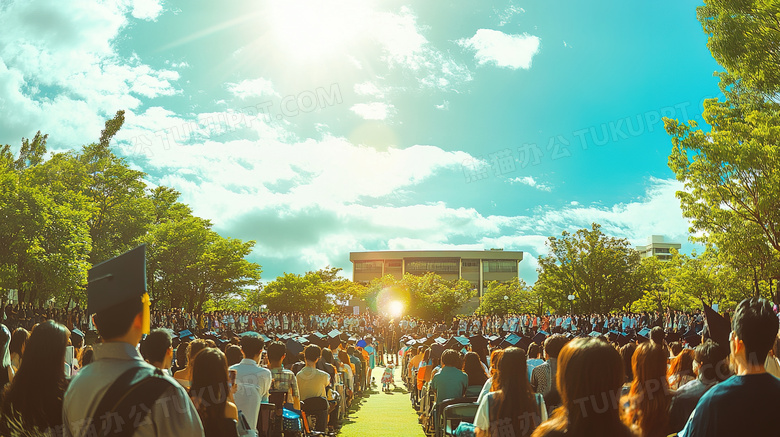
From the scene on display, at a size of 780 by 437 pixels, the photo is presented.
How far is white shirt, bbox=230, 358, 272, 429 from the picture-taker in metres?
5.34

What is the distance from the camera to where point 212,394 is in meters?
3.64

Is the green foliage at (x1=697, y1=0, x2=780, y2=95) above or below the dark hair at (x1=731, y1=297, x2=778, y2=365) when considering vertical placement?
above

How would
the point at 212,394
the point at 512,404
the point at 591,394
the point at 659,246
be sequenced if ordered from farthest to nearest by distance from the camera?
the point at 659,246, the point at 512,404, the point at 212,394, the point at 591,394

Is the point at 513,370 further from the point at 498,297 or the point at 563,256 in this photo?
the point at 498,297

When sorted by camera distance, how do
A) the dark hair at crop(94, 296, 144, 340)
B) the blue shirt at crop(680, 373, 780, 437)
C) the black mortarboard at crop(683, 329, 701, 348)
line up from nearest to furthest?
the dark hair at crop(94, 296, 144, 340), the blue shirt at crop(680, 373, 780, 437), the black mortarboard at crop(683, 329, 701, 348)

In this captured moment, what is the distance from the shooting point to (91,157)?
43.1 meters

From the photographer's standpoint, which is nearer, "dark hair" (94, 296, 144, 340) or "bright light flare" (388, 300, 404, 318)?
"dark hair" (94, 296, 144, 340)

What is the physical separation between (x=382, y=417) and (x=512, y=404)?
338 inches

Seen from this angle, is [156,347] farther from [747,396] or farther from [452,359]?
[452,359]

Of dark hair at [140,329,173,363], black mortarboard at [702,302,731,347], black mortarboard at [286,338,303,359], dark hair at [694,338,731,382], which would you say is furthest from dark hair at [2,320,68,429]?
black mortarboard at [286,338,303,359]

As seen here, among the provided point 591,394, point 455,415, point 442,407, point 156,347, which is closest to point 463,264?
point 442,407

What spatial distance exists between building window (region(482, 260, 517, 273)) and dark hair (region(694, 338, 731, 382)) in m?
92.5

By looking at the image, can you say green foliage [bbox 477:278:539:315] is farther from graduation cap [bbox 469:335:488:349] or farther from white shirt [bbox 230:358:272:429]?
white shirt [bbox 230:358:272:429]

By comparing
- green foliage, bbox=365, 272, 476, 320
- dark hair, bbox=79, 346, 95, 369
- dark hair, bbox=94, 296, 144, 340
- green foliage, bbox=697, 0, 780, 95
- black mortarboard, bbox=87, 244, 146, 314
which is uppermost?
green foliage, bbox=697, 0, 780, 95
